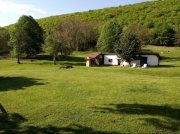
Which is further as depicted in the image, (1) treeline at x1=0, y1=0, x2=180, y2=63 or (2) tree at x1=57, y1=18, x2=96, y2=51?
(2) tree at x1=57, y1=18, x2=96, y2=51

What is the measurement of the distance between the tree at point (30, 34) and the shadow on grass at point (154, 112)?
57926 mm

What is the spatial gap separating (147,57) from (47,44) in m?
23.9

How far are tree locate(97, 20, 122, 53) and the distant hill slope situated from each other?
33297 millimetres

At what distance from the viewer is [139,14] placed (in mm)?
148500

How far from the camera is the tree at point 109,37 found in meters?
93.9

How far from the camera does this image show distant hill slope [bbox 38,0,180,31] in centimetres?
13490

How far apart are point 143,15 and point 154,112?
126 m

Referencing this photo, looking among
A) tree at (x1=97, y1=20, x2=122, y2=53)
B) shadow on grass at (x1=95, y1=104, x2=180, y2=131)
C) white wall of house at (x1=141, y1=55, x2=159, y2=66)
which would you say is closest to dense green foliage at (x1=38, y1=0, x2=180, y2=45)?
tree at (x1=97, y1=20, x2=122, y2=53)

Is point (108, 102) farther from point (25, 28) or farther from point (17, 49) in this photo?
point (25, 28)

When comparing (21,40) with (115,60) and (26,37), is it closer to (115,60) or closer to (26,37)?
(26,37)

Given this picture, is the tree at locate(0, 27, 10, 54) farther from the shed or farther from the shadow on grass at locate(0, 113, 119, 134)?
the shadow on grass at locate(0, 113, 119, 134)

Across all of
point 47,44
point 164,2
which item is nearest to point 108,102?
point 47,44

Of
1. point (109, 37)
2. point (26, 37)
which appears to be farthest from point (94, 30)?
point (26, 37)

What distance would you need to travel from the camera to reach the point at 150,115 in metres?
24.1
